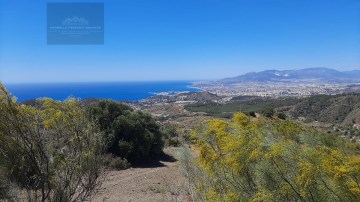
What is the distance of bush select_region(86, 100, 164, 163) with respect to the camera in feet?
61.9

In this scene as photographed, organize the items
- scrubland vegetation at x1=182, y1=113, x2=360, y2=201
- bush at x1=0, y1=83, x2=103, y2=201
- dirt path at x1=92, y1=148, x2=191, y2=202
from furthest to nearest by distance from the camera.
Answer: dirt path at x1=92, y1=148, x2=191, y2=202 → bush at x1=0, y1=83, x2=103, y2=201 → scrubland vegetation at x1=182, y1=113, x2=360, y2=201

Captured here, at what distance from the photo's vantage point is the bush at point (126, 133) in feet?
61.9

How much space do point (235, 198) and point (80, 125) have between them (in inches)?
148

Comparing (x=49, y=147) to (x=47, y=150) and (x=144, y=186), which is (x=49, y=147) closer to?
(x=47, y=150)

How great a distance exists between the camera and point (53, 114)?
23.1 ft

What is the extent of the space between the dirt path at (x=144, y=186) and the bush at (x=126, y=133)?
1.85 meters

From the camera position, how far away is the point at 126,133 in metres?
19.7

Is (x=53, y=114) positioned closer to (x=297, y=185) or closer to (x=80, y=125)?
(x=80, y=125)

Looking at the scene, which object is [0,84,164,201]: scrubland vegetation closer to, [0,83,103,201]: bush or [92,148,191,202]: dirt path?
[0,83,103,201]: bush

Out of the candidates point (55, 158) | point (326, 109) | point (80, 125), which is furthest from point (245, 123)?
point (326, 109)

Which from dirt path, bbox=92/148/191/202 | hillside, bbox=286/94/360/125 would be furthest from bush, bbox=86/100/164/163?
hillside, bbox=286/94/360/125

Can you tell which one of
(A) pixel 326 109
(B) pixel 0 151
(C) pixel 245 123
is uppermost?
(C) pixel 245 123

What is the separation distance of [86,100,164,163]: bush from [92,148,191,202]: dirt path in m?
1.85

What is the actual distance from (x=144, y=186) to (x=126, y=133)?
6.08 metres
